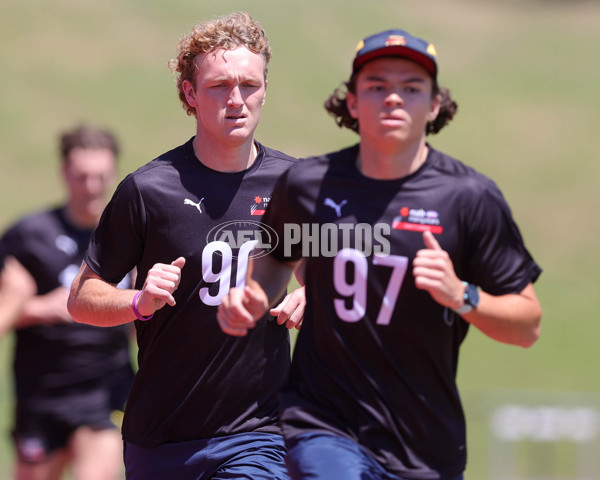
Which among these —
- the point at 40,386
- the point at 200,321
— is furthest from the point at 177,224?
the point at 40,386

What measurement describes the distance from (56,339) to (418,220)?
14.7 feet

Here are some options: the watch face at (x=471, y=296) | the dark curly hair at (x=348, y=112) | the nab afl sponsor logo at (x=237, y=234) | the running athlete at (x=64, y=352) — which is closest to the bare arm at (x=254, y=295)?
the nab afl sponsor logo at (x=237, y=234)

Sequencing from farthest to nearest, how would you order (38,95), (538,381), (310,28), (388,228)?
(310,28), (38,95), (538,381), (388,228)

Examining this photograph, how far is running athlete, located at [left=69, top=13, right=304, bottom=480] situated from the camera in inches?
198

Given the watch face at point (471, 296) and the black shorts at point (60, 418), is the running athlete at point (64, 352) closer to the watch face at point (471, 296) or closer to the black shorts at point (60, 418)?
the black shorts at point (60, 418)

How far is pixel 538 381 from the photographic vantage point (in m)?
18.7

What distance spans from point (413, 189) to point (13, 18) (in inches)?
1173

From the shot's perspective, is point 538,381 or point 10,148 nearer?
point 538,381

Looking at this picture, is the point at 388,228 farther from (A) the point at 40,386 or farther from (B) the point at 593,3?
(B) the point at 593,3

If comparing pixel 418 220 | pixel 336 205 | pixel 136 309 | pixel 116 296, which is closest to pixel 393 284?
pixel 418 220

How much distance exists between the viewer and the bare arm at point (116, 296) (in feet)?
15.1

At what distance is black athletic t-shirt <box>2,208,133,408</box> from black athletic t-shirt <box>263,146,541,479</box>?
394cm

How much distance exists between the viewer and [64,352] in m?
8.03

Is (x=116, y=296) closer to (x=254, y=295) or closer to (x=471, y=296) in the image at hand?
(x=254, y=295)
